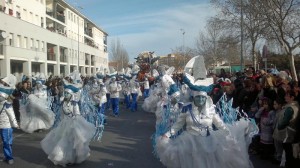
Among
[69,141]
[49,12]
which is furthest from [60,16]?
[69,141]

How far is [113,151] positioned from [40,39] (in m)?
37.8

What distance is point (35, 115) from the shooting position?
1380cm

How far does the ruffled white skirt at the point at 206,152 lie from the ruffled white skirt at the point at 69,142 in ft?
10.1

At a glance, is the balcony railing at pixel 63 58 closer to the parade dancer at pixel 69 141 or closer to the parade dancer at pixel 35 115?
the parade dancer at pixel 35 115

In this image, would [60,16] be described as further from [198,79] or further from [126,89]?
[198,79]

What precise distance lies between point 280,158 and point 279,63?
33105 millimetres

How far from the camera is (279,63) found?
39688 millimetres

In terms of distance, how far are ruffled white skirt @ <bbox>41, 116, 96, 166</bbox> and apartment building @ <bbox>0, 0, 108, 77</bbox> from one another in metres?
20.5

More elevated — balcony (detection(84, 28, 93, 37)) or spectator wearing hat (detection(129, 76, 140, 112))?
balcony (detection(84, 28, 93, 37))

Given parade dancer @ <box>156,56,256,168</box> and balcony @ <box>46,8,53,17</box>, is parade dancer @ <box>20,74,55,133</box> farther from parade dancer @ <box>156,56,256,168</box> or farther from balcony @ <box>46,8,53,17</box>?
balcony @ <box>46,8,53,17</box>

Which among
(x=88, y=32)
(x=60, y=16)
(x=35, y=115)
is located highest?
(x=88, y=32)

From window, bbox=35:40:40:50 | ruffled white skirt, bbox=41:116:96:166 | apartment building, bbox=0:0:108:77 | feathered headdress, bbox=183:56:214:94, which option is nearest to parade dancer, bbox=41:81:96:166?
ruffled white skirt, bbox=41:116:96:166

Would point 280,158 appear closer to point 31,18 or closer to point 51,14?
point 31,18

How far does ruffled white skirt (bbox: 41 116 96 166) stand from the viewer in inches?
333
